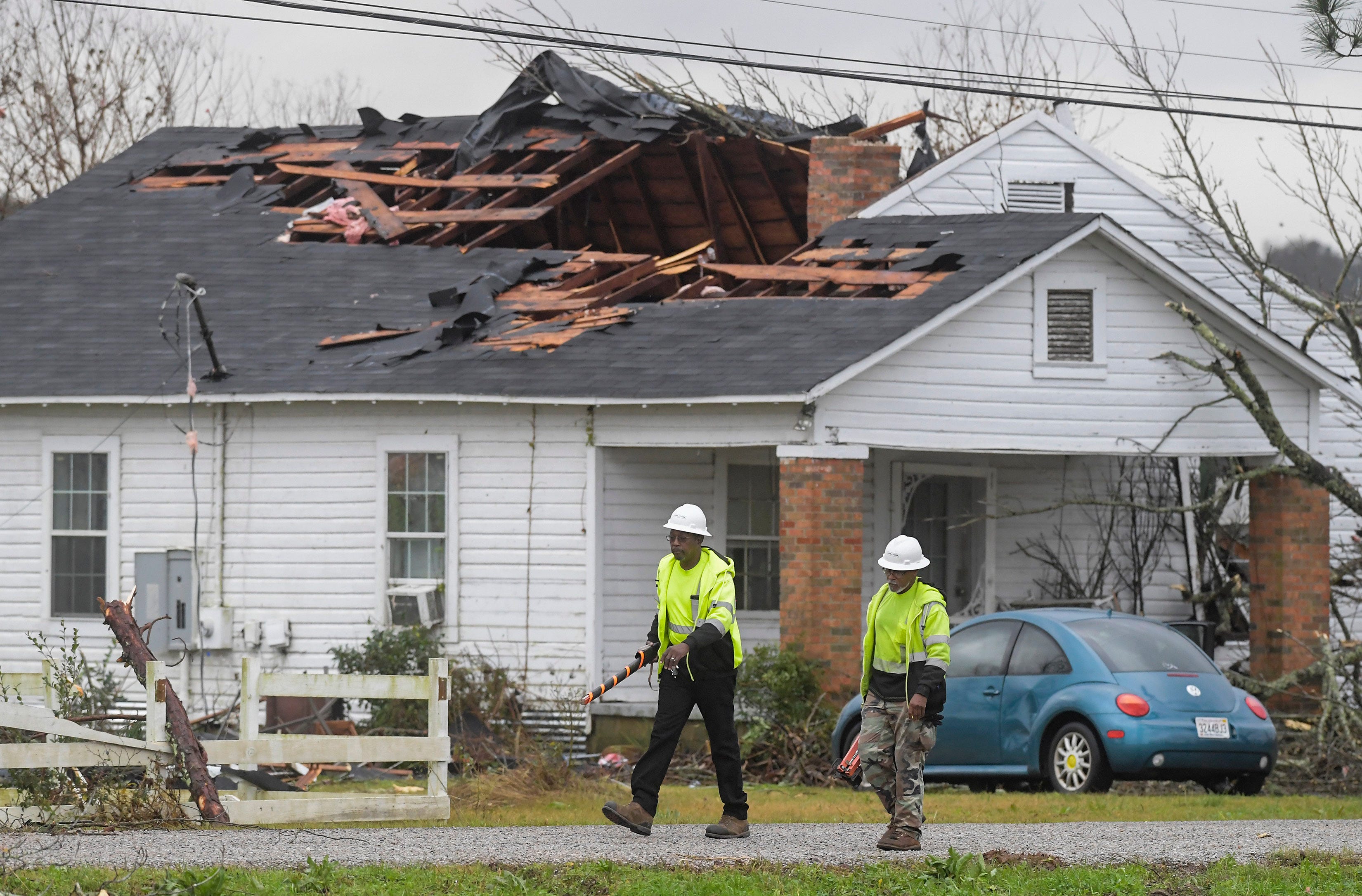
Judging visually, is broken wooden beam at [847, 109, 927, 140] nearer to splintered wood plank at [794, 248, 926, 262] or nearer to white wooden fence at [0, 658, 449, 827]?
splintered wood plank at [794, 248, 926, 262]

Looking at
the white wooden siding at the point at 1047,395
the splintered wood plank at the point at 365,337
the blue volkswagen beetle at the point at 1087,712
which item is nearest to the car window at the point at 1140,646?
the blue volkswagen beetle at the point at 1087,712

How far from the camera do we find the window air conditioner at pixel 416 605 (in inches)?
648

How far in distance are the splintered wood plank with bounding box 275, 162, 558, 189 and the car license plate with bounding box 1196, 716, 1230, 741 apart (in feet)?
35.9

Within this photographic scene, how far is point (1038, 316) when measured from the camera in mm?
16344

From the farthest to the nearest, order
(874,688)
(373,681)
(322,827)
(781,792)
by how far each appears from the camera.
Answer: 1. (781,792)
2. (373,681)
3. (322,827)
4. (874,688)

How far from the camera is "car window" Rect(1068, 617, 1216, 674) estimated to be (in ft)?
41.7

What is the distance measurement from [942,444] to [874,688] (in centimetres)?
682

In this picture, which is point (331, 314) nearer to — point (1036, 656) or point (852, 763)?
point (1036, 656)

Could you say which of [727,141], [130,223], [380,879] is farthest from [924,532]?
[380,879]

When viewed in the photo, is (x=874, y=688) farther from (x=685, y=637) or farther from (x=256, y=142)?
(x=256, y=142)

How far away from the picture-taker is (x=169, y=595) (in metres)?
16.9

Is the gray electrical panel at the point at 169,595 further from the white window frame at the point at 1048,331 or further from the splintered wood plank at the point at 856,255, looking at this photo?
the white window frame at the point at 1048,331

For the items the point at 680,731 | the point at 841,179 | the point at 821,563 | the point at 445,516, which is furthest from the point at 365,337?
the point at 680,731

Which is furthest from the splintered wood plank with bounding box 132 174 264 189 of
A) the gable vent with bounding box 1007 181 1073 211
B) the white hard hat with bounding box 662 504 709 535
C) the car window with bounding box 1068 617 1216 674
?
the white hard hat with bounding box 662 504 709 535
